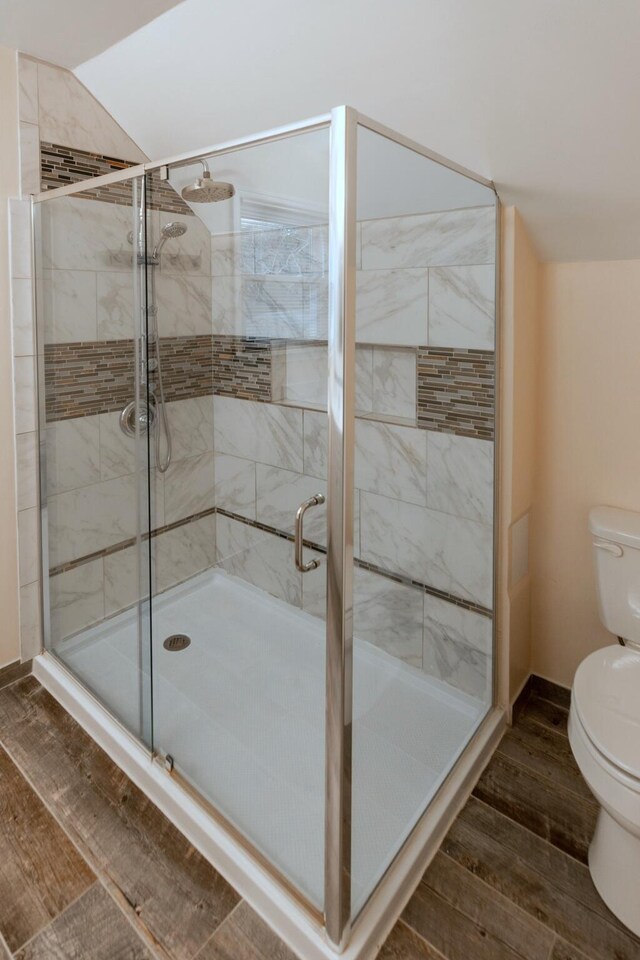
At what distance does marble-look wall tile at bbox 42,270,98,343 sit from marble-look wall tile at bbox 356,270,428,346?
1.00m

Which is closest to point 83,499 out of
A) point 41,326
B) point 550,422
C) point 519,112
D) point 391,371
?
point 41,326

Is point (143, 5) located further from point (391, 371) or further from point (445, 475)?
point (445, 475)

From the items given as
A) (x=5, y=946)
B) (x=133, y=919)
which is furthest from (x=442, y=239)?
(x=5, y=946)

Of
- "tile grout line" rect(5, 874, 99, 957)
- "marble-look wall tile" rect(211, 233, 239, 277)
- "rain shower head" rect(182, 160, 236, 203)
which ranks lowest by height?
"tile grout line" rect(5, 874, 99, 957)

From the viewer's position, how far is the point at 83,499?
2.15m

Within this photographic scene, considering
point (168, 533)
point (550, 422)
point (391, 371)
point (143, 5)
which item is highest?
point (143, 5)

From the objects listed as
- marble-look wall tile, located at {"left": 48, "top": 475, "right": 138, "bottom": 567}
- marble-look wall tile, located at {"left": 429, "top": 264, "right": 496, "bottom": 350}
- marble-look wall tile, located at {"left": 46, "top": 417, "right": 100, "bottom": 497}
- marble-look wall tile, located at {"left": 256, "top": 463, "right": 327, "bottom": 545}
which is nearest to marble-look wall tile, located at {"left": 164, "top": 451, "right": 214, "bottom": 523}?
marble-look wall tile, located at {"left": 48, "top": 475, "right": 138, "bottom": 567}

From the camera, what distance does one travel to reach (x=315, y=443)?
4.45 feet

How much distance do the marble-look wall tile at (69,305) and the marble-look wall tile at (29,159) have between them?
28cm

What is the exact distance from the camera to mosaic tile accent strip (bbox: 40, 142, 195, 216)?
5.33 feet

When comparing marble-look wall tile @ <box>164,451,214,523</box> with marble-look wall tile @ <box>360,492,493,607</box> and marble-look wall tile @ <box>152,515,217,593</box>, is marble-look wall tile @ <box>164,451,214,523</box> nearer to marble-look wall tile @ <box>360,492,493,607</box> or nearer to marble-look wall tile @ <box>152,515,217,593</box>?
marble-look wall tile @ <box>152,515,217,593</box>

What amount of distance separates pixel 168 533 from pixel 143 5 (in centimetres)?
148

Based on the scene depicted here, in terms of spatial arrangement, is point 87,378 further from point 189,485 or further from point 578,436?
point 578,436

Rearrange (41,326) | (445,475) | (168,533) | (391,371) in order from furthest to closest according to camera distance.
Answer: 1. (41,326)
2. (168,533)
3. (445,475)
4. (391,371)
